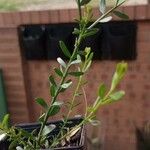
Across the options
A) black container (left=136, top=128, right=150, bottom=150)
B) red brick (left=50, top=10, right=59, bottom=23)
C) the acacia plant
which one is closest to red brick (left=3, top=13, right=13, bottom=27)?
red brick (left=50, top=10, right=59, bottom=23)

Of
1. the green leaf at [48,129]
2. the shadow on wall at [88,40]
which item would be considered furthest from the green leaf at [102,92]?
the shadow on wall at [88,40]

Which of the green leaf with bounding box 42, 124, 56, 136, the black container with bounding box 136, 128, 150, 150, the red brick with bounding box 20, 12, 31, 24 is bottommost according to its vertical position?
the black container with bounding box 136, 128, 150, 150

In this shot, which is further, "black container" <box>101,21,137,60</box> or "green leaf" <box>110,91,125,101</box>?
"black container" <box>101,21,137,60</box>

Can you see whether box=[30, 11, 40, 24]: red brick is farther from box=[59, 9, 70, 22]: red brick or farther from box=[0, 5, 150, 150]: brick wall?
box=[59, 9, 70, 22]: red brick

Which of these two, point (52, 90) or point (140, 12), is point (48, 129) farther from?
point (140, 12)

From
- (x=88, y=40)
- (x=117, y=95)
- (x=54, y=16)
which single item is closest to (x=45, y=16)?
(x=54, y=16)

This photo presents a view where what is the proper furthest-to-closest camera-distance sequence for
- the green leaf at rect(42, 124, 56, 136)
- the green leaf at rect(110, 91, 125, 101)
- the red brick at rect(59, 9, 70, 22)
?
the red brick at rect(59, 9, 70, 22)
the green leaf at rect(42, 124, 56, 136)
the green leaf at rect(110, 91, 125, 101)
